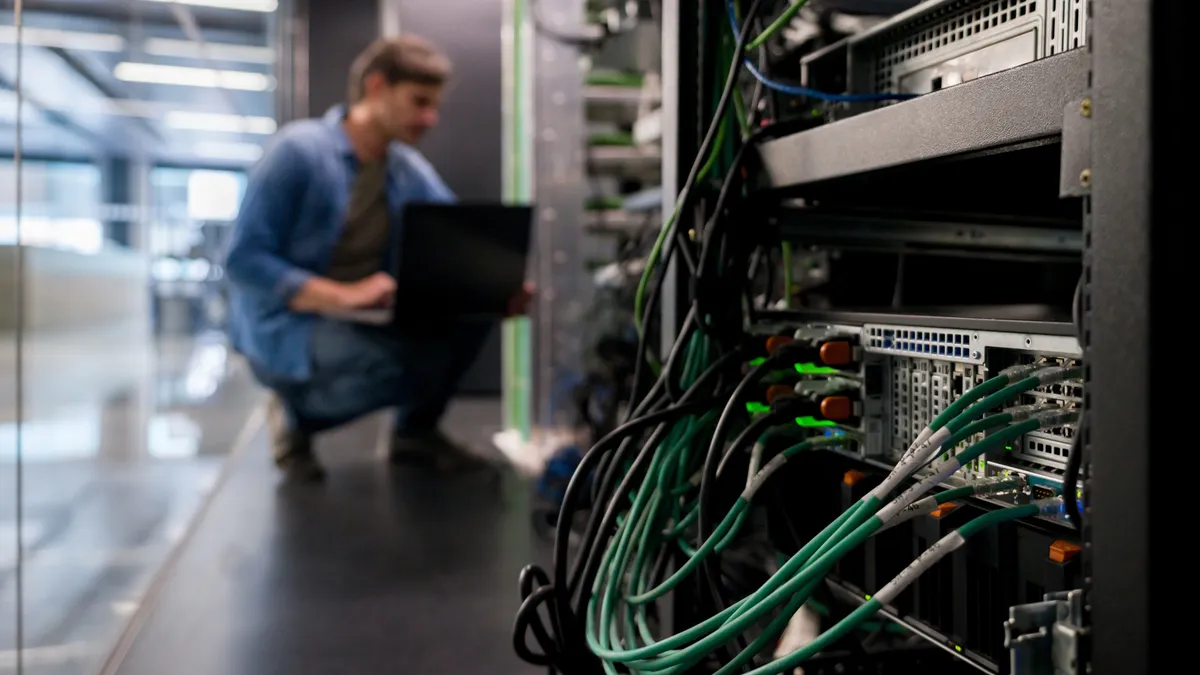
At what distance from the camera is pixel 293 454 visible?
2.50 meters

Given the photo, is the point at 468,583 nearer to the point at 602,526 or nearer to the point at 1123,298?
the point at 602,526

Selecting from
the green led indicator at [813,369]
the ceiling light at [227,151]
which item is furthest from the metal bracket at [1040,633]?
the ceiling light at [227,151]

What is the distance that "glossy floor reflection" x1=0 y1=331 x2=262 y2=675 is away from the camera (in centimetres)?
92

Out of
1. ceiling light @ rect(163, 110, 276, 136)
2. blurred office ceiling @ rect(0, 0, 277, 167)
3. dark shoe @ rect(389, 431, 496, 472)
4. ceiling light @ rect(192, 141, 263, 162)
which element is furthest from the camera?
ceiling light @ rect(192, 141, 263, 162)

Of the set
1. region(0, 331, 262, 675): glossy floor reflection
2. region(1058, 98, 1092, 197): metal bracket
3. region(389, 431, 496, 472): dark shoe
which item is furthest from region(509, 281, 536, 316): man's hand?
region(1058, 98, 1092, 197): metal bracket

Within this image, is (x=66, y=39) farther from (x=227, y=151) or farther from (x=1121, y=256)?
(x=227, y=151)

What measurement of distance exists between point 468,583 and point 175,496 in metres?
0.78

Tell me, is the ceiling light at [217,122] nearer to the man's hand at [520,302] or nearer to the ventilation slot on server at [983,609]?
the man's hand at [520,302]

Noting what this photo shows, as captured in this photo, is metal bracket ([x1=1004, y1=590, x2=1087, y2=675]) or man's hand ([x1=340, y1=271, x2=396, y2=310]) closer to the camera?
metal bracket ([x1=1004, y1=590, x2=1087, y2=675])

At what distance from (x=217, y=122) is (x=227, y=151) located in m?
0.22

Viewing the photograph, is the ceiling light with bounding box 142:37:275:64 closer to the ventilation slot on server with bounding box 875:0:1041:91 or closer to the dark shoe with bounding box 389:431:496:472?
the dark shoe with bounding box 389:431:496:472

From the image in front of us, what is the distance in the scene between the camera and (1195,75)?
0.43 meters

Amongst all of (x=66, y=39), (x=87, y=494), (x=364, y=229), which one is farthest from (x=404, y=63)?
(x=87, y=494)

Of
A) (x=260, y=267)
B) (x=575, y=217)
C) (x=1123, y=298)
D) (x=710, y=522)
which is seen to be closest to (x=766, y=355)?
(x=710, y=522)
